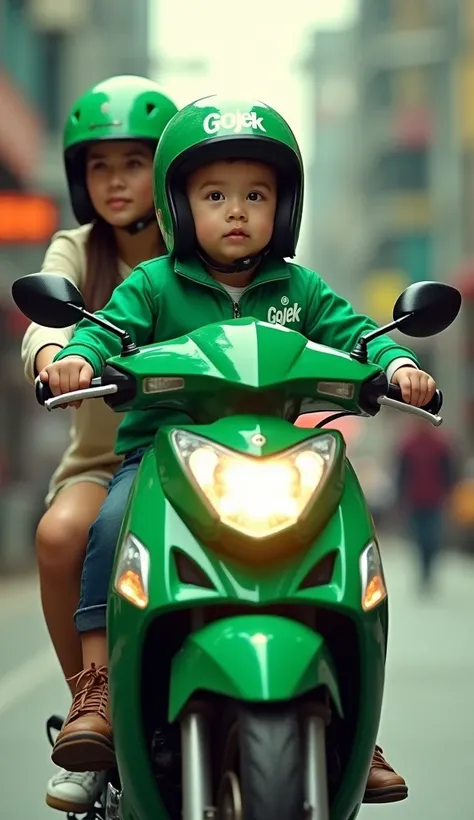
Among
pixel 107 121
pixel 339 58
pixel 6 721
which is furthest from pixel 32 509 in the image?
pixel 339 58

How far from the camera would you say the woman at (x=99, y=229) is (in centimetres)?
491

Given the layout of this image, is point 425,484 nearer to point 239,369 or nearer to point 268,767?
point 239,369

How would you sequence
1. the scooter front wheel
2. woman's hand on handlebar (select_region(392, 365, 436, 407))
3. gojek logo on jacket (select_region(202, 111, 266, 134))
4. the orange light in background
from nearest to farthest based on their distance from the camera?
the scooter front wheel < woman's hand on handlebar (select_region(392, 365, 436, 407)) < gojek logo on jacket (select_region(202, 111, 266, 134)) < the orange light in background

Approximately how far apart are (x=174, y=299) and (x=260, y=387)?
Answer: 0.64m

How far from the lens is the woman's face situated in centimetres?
544

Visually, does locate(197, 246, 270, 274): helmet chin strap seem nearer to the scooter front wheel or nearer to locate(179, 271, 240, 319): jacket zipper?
locate(179, 271, 240, 319): jacket zipper

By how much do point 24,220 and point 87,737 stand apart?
2213 cm

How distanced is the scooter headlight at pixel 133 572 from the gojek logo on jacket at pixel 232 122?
1054 millimetres

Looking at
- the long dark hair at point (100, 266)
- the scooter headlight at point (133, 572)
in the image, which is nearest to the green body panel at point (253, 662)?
the scooter headlight at point (133, 572)

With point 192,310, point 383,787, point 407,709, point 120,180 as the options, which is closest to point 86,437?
point 120,180

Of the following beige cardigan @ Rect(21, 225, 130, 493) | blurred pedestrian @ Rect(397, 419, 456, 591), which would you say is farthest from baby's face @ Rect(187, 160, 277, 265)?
blurred pedestrian @ Rect(397, 419, 456, 591)

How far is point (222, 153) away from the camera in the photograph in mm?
4297

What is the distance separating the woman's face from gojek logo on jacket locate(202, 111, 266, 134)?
45.4 inches

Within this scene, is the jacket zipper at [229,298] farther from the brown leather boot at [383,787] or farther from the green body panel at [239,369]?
the brown leather boot at [383,787]
